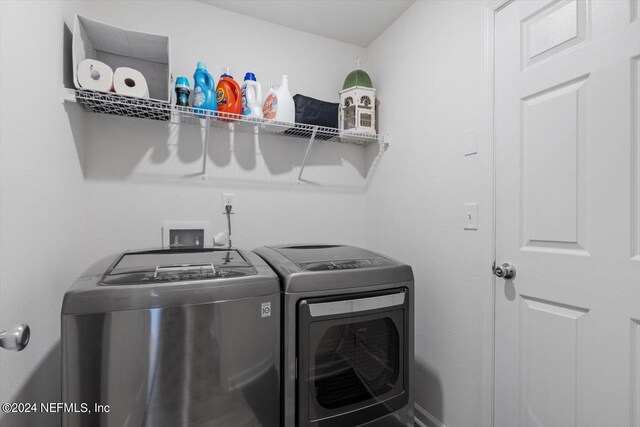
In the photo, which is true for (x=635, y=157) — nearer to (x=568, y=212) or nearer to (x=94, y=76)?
(x=568, y=212)

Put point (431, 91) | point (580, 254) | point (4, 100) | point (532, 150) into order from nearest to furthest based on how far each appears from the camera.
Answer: point (4, 100) → point (580, 254) → point (532, 150) → point (431, 91)

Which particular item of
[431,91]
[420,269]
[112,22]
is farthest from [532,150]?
[112,22]

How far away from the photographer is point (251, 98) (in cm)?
178

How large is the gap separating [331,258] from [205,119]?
1.07 metres

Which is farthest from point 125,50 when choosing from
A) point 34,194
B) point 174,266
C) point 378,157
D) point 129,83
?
point 378,157

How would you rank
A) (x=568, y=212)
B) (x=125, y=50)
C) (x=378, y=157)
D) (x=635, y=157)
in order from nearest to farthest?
(x=635, y=157) → (x=568, y=212) → (x=125, y=50) → (x=378, y=157)

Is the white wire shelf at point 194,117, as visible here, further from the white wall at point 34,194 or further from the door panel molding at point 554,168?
the door panel molding at point 554,168

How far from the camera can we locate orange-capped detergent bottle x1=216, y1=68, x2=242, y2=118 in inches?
67.1

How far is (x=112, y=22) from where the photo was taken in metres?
1.67

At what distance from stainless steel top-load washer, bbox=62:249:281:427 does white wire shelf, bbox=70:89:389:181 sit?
2.62 feet

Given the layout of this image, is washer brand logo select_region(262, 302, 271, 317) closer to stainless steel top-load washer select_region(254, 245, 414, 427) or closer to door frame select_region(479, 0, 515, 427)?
stainless steel top-load washer select_region(254, 245, 414, 427)

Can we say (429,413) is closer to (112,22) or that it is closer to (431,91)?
(431,91)

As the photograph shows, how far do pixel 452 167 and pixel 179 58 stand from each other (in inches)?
66.2

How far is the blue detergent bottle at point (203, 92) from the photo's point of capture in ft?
5.39
